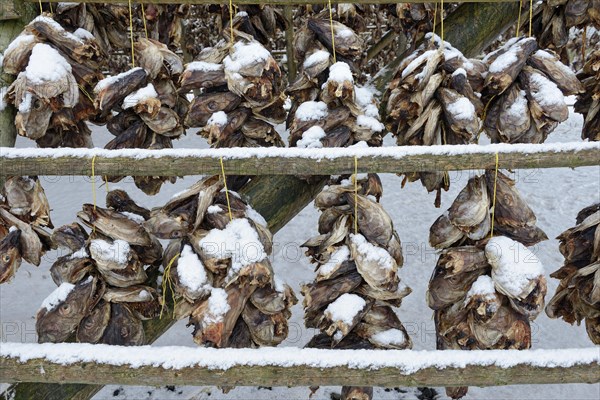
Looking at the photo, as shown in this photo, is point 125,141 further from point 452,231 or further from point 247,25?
point 452,231

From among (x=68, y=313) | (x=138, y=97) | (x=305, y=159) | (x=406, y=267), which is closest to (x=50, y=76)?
(x=138, y=97)

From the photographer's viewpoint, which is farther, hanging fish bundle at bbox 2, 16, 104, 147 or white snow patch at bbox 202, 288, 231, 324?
hanging fish bundle at bbox 2, 16, 104, 147

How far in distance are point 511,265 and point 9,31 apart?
1539mm

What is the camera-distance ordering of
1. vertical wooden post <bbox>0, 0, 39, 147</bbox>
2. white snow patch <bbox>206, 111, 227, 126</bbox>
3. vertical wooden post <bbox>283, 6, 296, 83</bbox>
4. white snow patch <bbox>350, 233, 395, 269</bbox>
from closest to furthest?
white snow patch <bbox>350, 233, 395, 269</bbox>
white snow patch <bbox>206, 111, 227, 126</bbox>
vertical wooden post <bbox>0, 0, 39, 147</bbox>
vertical wooden post <bbox>283, 6, 296, 83</bbox>

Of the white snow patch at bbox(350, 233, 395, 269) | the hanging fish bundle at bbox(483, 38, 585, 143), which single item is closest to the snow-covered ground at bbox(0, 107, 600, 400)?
the white snow patch at bbox(350, 233, 395, 269)

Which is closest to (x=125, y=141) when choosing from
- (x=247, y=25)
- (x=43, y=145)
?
(x=43, y=145)

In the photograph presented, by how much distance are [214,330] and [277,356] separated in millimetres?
169

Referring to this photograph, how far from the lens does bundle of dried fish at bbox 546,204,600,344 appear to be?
59.9 inches

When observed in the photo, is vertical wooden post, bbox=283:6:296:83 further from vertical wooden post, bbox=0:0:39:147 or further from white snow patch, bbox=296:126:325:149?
vertical wooden post, bbox=0:0:39:147

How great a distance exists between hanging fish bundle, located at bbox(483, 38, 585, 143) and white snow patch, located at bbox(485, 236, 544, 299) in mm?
302

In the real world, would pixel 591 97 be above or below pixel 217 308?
above

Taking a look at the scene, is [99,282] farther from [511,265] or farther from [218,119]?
[511,265]

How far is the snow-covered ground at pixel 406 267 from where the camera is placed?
10.1 feet

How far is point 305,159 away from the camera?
1332mm
